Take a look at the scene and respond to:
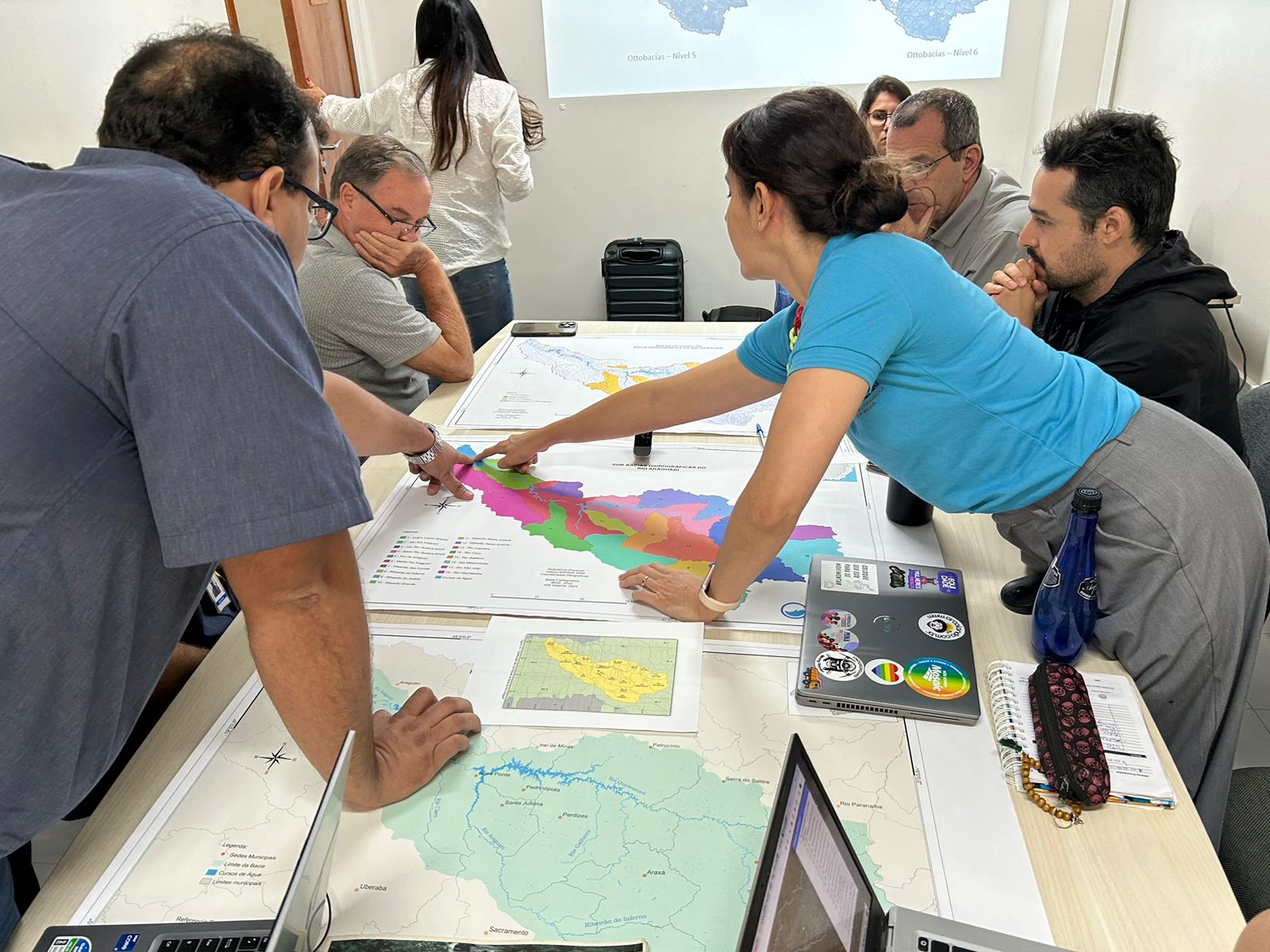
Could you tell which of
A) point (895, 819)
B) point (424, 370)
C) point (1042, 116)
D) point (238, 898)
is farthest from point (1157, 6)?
point (238, 898)

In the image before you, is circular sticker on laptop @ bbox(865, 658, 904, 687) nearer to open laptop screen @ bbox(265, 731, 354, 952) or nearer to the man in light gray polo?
open laptop screen @ bbox(265, 731, 354, 952)

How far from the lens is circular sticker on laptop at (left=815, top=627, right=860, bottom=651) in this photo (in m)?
1.15

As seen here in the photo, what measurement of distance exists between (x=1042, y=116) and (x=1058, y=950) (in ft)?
13.0

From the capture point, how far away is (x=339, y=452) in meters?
0.82

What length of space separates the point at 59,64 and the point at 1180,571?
3021mm

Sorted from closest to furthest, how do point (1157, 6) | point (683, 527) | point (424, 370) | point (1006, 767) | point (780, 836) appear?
point (780, 836) → point (1006, 767) → point (683, 527) → point (424, 370) → point (1157, 6)

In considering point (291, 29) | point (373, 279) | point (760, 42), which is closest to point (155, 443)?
point (373, 279)

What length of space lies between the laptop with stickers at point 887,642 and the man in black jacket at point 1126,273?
2.35 ft

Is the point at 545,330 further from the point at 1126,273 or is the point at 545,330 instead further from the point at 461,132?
the point at 1126,273

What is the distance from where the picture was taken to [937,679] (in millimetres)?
1095

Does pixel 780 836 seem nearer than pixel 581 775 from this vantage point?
Yes

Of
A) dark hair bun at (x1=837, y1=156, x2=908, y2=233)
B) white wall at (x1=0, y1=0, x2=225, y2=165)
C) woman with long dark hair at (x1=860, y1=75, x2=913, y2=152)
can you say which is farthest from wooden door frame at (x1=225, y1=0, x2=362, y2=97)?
dark hair bun at (x1=837, y1=156, x2=908, y2=233)

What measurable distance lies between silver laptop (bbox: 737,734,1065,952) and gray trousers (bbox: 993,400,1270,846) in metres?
0.58

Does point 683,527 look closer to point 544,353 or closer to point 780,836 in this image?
point 780,836
